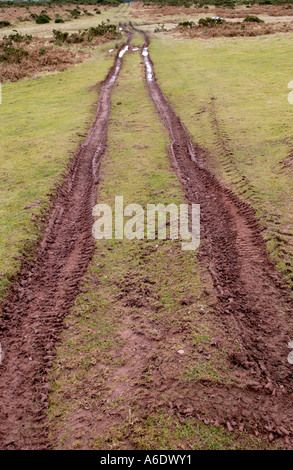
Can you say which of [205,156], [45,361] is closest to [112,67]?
[205,156]

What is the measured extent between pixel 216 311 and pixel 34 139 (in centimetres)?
1849

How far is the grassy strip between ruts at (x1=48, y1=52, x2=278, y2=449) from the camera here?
6.30 meters

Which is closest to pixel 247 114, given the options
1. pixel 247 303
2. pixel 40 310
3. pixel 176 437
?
pixel 247 303

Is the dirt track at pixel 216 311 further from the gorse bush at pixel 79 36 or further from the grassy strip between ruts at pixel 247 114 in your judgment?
the gorse bush at pixel 79 36

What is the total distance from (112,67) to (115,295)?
122 feet

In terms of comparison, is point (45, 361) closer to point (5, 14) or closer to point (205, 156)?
point (205, 156)

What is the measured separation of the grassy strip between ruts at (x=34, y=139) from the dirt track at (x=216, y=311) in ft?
3.22

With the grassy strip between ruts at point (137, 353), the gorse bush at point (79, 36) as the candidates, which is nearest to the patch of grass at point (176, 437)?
the grassy strip between ruts at point (137, 353)

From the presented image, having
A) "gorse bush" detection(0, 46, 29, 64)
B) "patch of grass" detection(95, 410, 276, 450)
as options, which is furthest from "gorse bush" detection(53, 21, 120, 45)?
"patch of grass" detection(95, 410, 276, 450)

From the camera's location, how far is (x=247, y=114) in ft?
72.5

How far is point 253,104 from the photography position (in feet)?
78.0

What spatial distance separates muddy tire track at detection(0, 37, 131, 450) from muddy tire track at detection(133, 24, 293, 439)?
135 inches

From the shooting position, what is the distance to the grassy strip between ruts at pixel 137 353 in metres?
6.30
